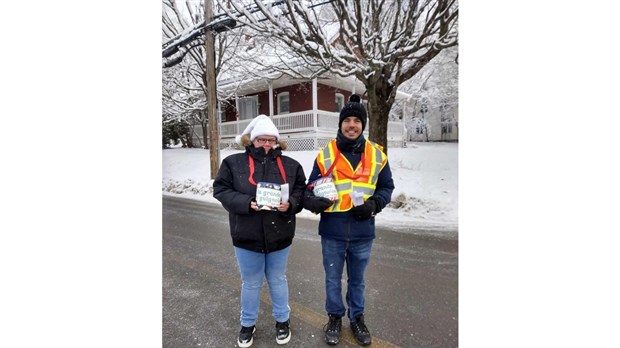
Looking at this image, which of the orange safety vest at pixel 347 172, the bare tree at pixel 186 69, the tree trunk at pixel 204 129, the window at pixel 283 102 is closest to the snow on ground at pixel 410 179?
the tree trunk at pixel 204 129

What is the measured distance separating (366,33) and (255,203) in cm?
319

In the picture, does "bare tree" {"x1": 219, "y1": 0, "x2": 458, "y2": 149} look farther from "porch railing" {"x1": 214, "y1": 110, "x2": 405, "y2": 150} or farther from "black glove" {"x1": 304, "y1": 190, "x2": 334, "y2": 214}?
"black glove" {"x1": 304, "y1": 190, "x2": 334, "y2": 214}

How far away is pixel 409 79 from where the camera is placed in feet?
9.39

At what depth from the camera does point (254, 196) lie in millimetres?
1500

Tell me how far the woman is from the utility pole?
0.66 m

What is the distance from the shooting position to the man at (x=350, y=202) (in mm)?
1562

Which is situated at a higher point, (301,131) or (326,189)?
(301,131)

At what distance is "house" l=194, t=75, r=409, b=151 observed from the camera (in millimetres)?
2568

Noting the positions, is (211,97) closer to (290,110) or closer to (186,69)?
(186,69)

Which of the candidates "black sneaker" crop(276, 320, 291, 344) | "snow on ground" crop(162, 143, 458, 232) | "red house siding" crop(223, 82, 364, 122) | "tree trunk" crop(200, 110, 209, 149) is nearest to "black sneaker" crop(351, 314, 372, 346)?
"black sneaker" crop(276, 320, 291, 344)

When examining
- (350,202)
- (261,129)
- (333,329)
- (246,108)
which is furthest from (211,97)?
(333,329)

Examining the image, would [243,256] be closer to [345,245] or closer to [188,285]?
[345,245]
